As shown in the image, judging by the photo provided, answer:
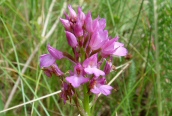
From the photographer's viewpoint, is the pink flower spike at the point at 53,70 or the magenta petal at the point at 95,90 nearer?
the magenta petal at the point at 95,90

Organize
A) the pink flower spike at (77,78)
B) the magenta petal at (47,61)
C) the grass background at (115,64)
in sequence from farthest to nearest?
1. the grass background at (115,64)
2. the magenta petal at (47,61)
3. the pink flower spike at (77,78)

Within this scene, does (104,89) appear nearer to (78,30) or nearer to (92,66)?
(92,66)

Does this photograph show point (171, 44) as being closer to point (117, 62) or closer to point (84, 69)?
point (117, 62)

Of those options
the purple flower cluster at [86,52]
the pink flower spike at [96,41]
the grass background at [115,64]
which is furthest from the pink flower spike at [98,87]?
the grass background at [115,64]

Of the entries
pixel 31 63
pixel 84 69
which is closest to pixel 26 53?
pixel 31 63

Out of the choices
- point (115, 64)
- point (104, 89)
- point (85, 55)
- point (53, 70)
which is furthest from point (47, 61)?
point (115, 64)

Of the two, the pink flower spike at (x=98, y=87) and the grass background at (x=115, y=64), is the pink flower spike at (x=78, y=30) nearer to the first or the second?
the pink flower spike at (x=98, y=87)

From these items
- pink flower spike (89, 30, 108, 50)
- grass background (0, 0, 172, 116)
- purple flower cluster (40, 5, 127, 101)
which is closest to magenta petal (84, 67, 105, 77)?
purple flower cluster (40, 5, 127, 101)

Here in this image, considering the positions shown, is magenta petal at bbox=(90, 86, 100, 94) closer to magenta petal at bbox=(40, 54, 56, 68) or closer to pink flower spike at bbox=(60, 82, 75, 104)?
pink flower spike at bbox=(60, 82, 75, 104)
